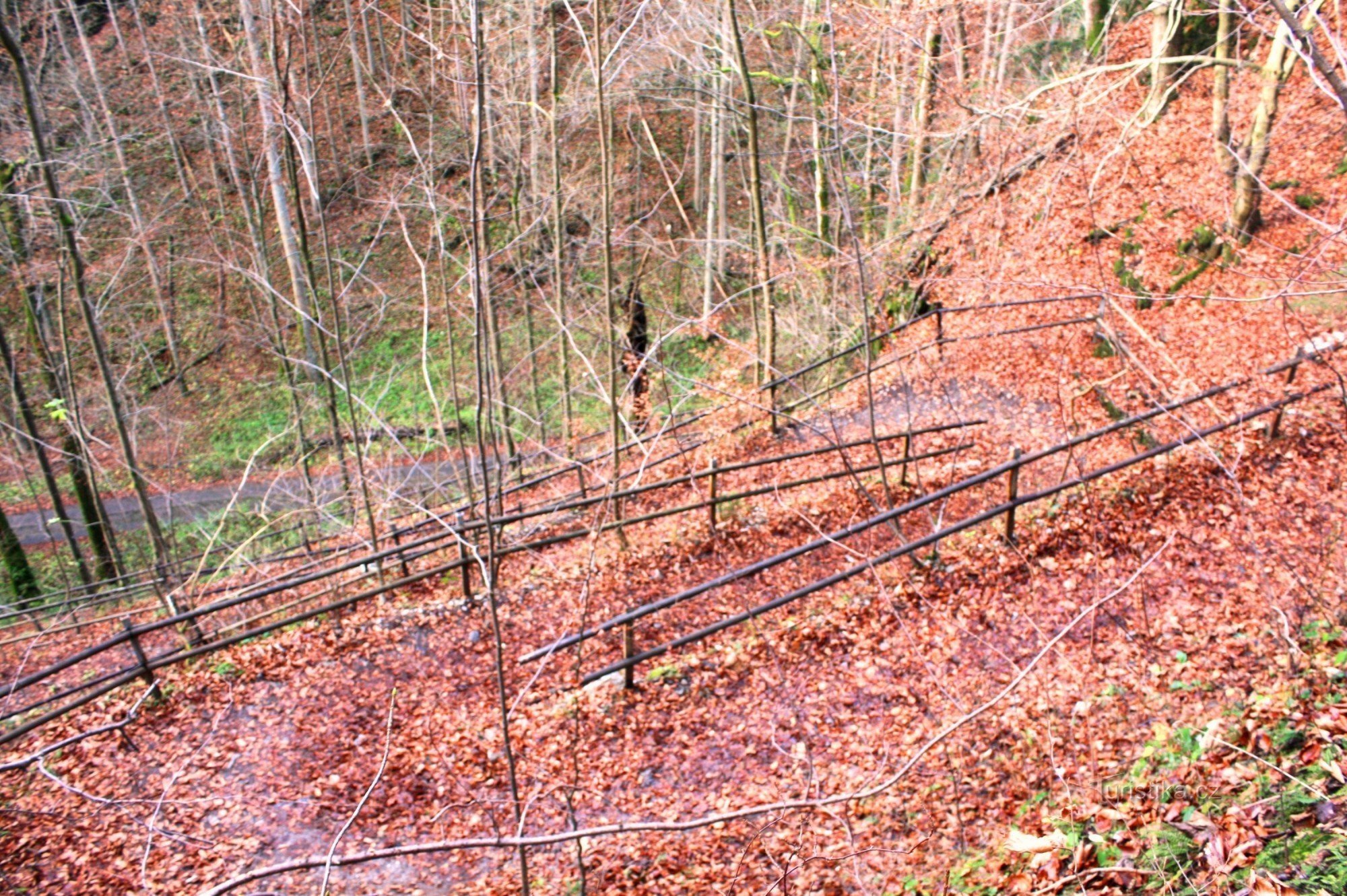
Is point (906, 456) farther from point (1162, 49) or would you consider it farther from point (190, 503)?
point (190, 503)

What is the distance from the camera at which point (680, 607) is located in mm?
8477

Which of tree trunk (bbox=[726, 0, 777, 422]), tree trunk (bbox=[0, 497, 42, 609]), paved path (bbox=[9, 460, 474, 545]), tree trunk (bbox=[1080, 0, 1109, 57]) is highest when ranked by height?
tree trunk (bbox=[1080, 0, 1109, 57])

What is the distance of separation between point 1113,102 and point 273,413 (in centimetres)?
2176

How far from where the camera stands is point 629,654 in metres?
6.89

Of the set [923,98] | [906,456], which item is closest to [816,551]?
[906,456]

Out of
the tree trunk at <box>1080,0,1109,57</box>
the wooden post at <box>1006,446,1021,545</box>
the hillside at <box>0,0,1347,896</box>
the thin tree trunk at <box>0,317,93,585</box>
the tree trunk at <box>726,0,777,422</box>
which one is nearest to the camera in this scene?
the hillside at <box>0,0,1347,896</box>

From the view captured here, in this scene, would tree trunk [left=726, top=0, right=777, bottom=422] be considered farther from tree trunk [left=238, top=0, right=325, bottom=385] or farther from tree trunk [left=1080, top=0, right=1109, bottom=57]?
tree trunk [left=238, top=0, right=325, bottom=385]

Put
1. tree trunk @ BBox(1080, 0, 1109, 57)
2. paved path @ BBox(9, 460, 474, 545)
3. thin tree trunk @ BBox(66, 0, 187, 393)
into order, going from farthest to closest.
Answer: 1. thin tree trunk @ BBox(66, 0, 187, 393)
2. paved path @ BBox(9, 460, 474, 545)
3. tree trunk @ BBox(1080, 0, 1109, 57)

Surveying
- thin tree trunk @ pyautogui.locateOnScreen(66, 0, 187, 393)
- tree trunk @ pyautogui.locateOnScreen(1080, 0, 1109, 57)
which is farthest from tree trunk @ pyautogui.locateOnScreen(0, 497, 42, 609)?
tree trunk @ pyautogui.locateOnScreen(1080, 0, 1109, 57)

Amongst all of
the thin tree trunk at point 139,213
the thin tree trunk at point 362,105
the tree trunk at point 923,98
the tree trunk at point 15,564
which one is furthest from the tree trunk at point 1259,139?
the thin tree trunk at point 139,213

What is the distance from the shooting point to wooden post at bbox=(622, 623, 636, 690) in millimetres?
6812

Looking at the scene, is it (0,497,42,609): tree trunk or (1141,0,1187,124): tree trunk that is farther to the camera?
(0,497,42,609): tree trunk

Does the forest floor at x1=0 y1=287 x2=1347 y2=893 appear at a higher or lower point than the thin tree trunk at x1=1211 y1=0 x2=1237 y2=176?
lower

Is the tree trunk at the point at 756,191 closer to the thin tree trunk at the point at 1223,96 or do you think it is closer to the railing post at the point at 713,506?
the railing post at the point at 713,506
